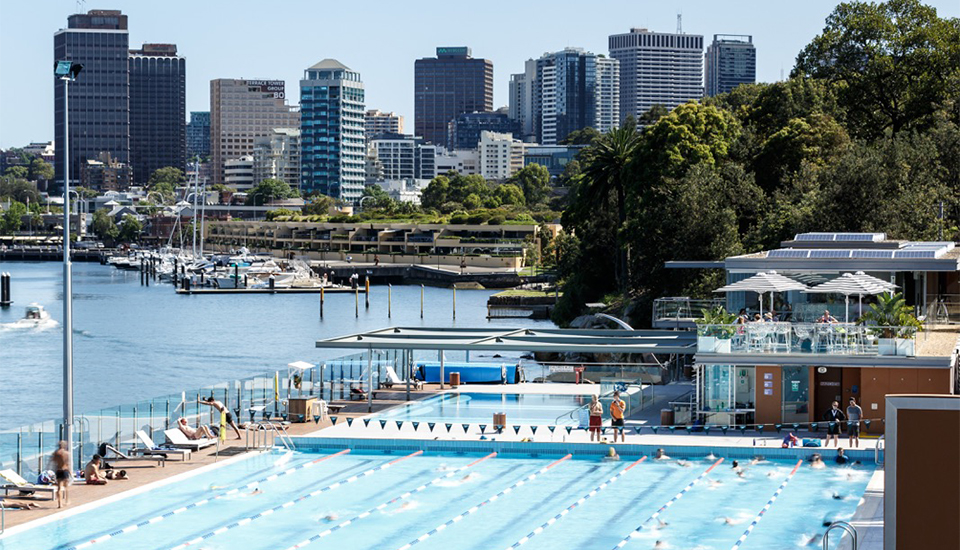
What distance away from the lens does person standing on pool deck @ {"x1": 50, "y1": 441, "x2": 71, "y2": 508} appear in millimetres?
28314

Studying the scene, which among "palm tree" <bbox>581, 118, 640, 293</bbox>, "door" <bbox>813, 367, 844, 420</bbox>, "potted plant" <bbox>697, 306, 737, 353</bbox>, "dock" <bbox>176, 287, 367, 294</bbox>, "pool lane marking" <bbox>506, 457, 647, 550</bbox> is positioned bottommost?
"pool lane marking" <bbox>506, 457, 647, 550</bbox>

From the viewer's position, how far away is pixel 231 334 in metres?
105

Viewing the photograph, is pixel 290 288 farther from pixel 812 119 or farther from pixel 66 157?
pixel 66 157

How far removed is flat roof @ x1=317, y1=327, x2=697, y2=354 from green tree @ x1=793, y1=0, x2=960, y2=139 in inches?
1747

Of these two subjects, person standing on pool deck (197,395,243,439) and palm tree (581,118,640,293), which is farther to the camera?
palm tree (581,118,640,293)

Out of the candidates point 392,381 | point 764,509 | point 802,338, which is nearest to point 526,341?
point 392,381

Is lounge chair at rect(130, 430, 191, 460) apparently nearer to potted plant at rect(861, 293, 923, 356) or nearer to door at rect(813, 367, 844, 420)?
door at rect(813, 367, 844, 420)

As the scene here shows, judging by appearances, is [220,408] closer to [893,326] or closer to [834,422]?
[834,422]

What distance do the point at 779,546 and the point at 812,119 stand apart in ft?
190

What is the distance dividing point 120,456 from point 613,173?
5903 cm

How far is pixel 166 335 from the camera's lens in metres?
105

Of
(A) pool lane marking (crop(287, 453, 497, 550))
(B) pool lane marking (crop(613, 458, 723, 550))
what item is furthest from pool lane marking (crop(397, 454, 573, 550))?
(B) pool lane marking (crop(613, 458, 723, 550))

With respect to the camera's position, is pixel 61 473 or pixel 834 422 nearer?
pixel 61 473

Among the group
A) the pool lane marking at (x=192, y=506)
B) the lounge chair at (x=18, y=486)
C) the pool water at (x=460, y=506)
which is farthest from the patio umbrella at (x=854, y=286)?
the lounge chair at (x=18, y=486)
